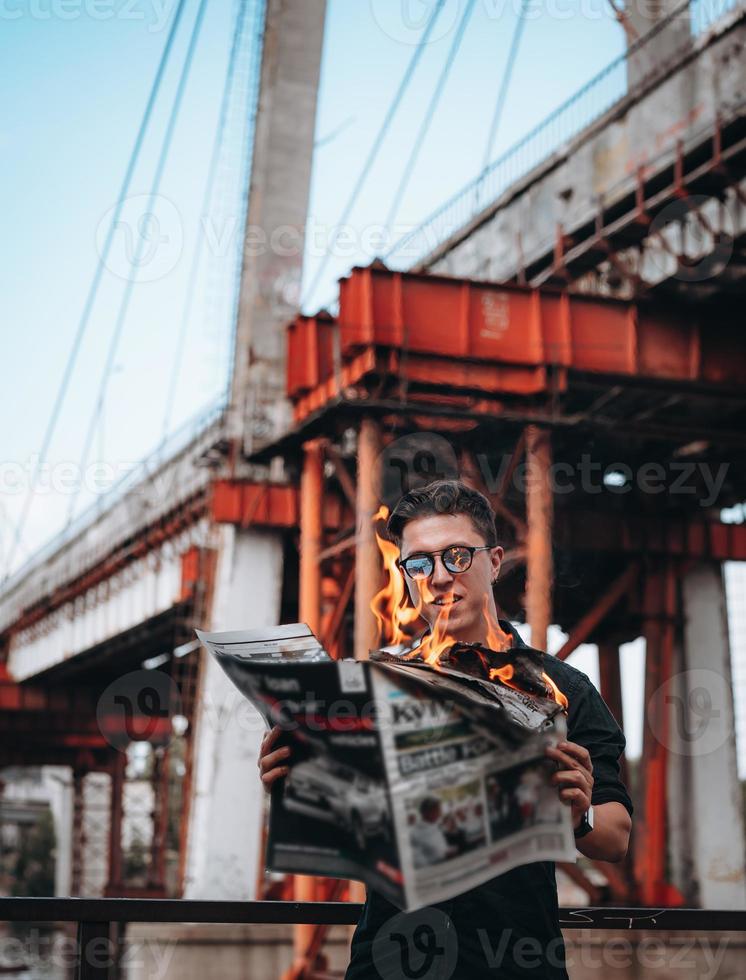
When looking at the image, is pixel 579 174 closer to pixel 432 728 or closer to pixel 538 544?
pixel 538 544

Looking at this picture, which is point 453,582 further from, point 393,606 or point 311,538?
point 311,538

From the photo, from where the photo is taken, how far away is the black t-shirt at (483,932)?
2443 mm

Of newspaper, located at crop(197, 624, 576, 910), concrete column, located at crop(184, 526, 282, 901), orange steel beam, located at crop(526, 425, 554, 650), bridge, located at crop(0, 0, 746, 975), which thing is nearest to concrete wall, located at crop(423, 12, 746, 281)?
bridge, located at crop(0, 0, 746, 975)

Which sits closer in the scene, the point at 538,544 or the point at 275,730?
the point at 275,730

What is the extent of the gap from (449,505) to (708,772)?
19448mm

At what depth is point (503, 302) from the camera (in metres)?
16.0

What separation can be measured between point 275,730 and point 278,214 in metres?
18.2

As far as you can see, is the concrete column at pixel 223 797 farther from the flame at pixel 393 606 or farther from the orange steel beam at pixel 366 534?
the flame at pixel 393 606

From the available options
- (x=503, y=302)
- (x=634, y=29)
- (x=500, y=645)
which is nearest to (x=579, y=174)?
(x=503, y=302)

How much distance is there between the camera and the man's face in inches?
114

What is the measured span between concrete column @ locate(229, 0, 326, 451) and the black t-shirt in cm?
1713

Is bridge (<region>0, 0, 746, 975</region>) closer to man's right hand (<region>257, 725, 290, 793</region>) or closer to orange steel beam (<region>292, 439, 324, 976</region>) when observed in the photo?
orange steel beam (<region>292, 439, 324, 976</region>)

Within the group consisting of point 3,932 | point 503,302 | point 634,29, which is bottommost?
point 3,932

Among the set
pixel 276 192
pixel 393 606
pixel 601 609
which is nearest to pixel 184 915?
pixel 393 606
